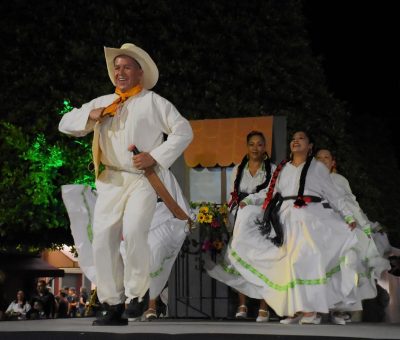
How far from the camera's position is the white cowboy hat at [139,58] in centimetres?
742

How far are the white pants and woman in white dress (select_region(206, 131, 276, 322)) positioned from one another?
9.37ft

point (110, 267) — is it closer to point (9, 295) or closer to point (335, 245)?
point (335, 245)

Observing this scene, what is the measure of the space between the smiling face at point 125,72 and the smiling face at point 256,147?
2.95m

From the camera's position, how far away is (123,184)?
723 centimetres

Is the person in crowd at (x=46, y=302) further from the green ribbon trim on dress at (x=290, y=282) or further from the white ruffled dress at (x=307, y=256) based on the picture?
the white ruffled dress at (x=307, y=256)

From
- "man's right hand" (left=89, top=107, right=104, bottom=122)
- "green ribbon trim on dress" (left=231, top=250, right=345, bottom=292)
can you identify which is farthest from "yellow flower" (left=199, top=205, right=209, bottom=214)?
"man's right hand" (left=89, top=107, right=104, bottom=122)

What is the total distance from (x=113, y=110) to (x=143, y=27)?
1038 centimetres

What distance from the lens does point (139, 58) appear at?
7.50 m

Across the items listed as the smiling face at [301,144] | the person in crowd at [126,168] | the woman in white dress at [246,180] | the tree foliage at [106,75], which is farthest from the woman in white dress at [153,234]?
the tree foliage at [106,75]

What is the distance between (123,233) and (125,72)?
1.19 m

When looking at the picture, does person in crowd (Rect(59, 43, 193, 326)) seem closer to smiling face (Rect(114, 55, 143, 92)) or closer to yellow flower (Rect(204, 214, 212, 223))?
smiling face (Rect(114, 55, 143, 92))

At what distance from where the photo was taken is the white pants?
23.4 feet

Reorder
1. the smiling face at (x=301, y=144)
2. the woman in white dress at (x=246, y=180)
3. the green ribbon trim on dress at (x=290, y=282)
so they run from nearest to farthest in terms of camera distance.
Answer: the green ribbon trim on dress at (x=290, y=282) < the smiling face at (x=301, y=144) < the woman in white dress at (x=246, y=180)

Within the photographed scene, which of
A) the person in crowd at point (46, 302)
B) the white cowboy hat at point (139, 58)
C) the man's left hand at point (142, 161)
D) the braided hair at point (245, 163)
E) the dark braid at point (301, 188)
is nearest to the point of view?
the man's left hand at point (142, 161)
